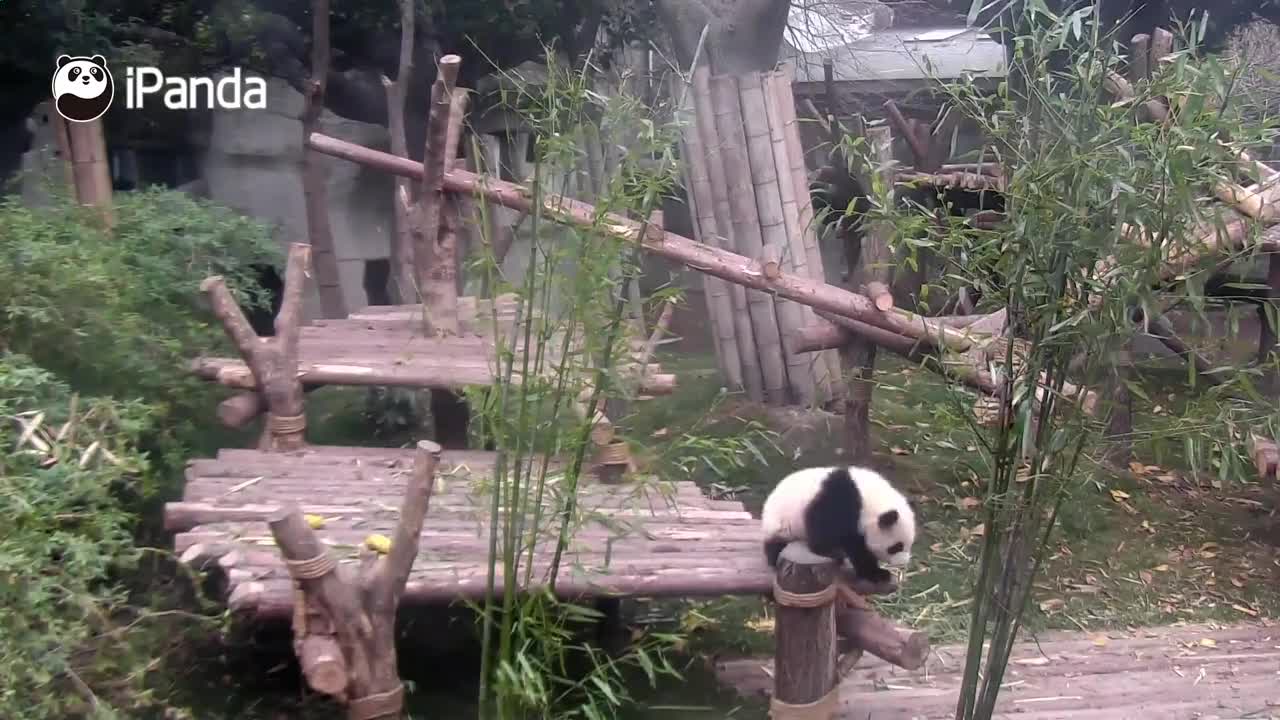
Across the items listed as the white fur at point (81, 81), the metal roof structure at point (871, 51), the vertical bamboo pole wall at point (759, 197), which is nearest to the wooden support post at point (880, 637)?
the vertical bamboo pole wall at point (759, 197)

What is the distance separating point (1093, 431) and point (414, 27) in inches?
186

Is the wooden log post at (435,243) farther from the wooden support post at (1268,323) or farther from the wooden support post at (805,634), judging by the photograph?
the wooden support post at (1268,323)

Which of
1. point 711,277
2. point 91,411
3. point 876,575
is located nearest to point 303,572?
point 91,411

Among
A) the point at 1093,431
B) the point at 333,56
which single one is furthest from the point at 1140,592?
the point at 333,56

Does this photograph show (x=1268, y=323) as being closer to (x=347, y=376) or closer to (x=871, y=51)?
(x=347, y=376)

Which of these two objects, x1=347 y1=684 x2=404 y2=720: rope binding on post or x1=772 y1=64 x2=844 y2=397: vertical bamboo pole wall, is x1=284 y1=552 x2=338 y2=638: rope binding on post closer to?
x1=347 y1=684 x2=404 y2=720: rope binding on post

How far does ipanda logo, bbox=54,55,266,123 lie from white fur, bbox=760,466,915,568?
343 centimetres

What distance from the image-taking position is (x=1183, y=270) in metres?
2.14

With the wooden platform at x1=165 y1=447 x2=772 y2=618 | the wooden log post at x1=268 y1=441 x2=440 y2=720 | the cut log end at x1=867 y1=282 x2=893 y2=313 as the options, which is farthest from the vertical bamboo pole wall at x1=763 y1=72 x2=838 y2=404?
the wooden log post at x1=268 y1=441 x2=440 y2=720

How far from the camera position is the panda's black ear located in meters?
3.59

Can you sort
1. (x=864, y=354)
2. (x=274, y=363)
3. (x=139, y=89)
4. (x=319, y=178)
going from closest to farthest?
(x=274, y=363)
(x=864, y=354)
(x=139, y=89)
(x=319, y=178)

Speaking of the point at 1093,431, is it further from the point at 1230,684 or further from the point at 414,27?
the point at 414,27

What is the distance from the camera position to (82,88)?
5.07 metres

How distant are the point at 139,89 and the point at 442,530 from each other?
137 inches
